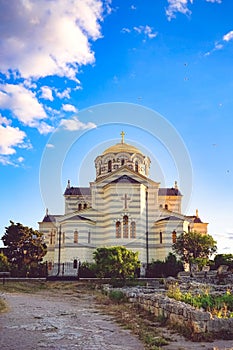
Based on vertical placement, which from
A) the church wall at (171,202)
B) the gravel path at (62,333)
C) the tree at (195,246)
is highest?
the church wall at (171,202)

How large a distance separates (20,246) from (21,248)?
0.96 ft

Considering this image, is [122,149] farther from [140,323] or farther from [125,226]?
[140,323]

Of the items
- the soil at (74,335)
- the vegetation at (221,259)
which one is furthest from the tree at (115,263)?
the soil at (74,335)

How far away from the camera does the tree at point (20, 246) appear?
39938mm

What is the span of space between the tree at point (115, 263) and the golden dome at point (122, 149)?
20114mm

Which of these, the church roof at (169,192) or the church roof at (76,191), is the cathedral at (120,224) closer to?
the church roof at (76,191)

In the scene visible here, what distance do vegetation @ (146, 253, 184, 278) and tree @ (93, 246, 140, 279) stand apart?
30.6 feet

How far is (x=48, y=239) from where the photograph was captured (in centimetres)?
5122

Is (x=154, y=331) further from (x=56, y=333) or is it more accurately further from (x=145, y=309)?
(x=145, y=309)

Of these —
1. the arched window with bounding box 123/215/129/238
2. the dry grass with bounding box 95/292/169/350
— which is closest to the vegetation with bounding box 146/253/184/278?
the arched window with bounding box 123/215/129/238

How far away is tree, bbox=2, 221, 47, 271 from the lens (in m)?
39.9

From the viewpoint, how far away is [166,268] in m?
40.3

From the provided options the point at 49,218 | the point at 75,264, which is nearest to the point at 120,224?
the point at 75,264

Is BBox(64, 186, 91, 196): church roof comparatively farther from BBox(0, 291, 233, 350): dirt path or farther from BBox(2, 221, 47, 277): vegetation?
BBox(0, 291, 233, 350): dirt path
